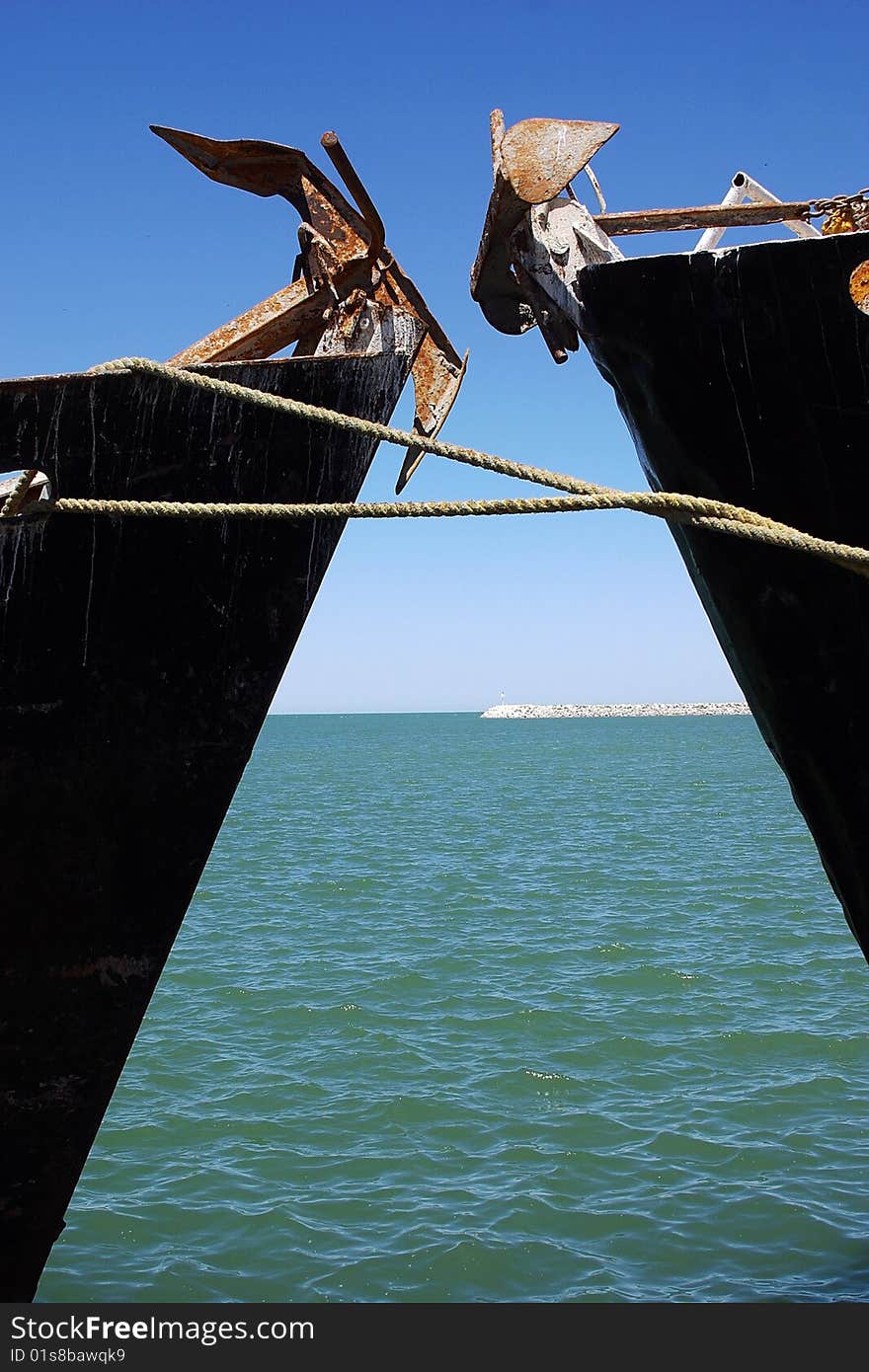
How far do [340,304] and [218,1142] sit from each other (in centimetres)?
686

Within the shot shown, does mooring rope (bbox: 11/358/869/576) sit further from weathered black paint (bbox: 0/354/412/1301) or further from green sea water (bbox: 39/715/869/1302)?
green sea water (bbox: 39/715/869/1302)

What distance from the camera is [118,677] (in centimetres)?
351

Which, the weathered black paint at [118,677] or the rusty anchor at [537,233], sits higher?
the rusty anchor at [537,233]

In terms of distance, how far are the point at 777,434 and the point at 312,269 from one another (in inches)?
72.7

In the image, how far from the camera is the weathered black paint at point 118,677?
340 cm

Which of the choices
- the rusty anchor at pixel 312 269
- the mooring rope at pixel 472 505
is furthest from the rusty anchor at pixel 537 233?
the mooring rope at pixel 472 505

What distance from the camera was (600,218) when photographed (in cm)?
356

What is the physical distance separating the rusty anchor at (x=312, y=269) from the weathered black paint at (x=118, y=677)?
358 mm

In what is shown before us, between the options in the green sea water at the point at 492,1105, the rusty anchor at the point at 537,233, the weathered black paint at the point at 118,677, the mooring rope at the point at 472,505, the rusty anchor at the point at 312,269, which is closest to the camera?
the mooring rope at the point at 472,505

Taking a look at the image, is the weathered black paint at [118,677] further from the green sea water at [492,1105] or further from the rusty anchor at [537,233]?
the green sea water at [492,1105]

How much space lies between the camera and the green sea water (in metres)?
6.64

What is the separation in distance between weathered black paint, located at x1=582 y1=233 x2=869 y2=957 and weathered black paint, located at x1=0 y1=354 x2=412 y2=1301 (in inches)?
40.8

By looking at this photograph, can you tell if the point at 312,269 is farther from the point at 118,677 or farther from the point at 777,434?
the point at 777,434

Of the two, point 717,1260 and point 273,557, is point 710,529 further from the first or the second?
point 717,1260
